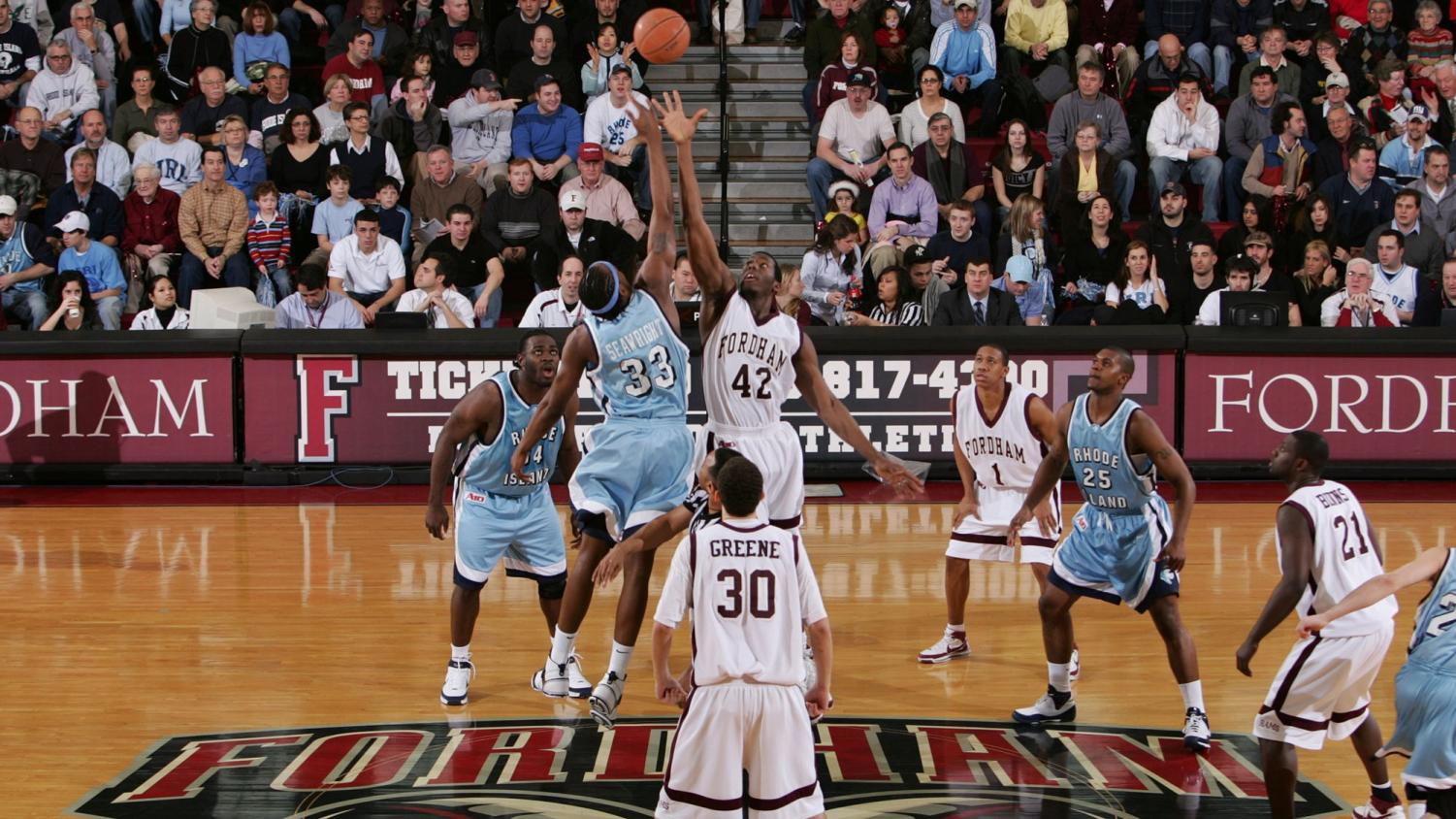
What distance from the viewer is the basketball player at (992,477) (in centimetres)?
916

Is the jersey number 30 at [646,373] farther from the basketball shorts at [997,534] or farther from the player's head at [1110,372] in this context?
the player's head at [1110,372]

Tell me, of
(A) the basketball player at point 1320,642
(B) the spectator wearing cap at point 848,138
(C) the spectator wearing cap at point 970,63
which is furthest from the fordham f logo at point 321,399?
(A) the basketball player at point 1320,642

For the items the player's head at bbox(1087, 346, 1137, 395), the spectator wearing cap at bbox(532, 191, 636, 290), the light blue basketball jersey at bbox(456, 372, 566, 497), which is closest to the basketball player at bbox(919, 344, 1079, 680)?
the player's head at bbox(1087, 346, 1137, 395)

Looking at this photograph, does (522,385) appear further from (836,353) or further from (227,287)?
(227,287)

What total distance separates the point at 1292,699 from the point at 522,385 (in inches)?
154

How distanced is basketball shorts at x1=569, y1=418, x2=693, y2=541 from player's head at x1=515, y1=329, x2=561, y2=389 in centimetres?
38

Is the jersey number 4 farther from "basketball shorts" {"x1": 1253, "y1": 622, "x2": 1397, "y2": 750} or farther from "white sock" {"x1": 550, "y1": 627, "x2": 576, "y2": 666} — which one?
"white sock" {"x1": 550, "y1": 627, "x2": 576, "y2": 666}

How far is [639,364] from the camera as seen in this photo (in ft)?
27.2

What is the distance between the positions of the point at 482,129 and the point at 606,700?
9.68 m

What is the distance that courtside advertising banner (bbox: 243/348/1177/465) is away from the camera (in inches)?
535

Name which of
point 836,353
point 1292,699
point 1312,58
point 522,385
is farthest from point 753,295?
point 1312,58

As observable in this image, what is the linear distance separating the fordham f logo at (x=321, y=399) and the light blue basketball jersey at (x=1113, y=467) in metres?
7.19

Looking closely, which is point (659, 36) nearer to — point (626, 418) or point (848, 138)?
point (626, 418)

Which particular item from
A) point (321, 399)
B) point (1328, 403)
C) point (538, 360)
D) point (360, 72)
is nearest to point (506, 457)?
point (538, 360)
